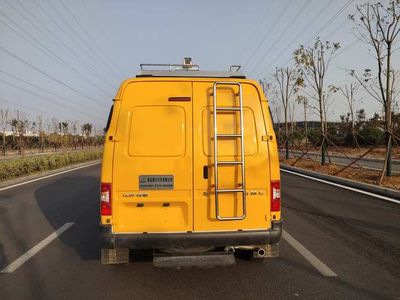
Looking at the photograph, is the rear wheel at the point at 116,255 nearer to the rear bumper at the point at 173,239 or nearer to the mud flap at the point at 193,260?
the rear bumper at the point at 173,239

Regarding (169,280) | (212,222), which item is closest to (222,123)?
(212,222)

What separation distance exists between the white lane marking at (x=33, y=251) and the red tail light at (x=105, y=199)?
64.5 inches

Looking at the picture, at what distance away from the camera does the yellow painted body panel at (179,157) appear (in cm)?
482

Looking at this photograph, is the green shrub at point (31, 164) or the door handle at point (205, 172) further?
the green shrub at point (31, 164)

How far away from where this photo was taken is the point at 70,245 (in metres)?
6.67

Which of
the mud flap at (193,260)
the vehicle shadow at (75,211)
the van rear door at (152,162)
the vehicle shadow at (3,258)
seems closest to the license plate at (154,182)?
the van rear door at (152,162)

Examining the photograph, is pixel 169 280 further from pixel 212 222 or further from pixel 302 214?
pixel 302 214

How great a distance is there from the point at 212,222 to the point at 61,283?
1.87 meters

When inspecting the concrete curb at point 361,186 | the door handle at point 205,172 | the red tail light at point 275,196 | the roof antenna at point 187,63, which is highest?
the roof antenna at point 187,63

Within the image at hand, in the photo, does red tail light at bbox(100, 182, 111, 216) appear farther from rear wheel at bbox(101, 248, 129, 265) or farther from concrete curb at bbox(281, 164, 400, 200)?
concrete curb at bbox(281, 164, 400, 200)

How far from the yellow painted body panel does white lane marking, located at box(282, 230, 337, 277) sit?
0.97 meters

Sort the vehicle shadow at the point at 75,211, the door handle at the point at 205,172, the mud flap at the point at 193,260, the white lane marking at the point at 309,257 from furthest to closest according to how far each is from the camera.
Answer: the vehicle shadow at the point at 75,211
the white lane marking at the point at 309,257
the door handle at the point at 205,172
the mud flap at the point at 193,260

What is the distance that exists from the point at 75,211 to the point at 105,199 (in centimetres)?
536

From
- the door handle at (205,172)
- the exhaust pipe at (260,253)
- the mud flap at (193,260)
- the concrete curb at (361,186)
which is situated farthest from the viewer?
the concrete curb at (361,186)
